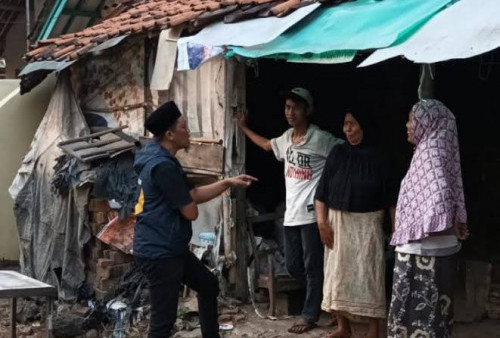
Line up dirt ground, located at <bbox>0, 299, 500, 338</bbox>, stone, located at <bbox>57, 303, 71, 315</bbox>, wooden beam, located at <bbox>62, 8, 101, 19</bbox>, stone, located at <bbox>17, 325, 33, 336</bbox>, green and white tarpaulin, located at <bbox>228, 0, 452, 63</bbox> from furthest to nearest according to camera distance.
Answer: wooden beam, located at <bbox>62, 8, 101, 19</bbox> → stone, located at <bbox>57, 303, 71, 315</bbox> → stone, located at <bbox>17, 325, 33, 336</bbox> → dirt ground, located at <bbox>0, 299, 500, 338</bbox> → green and white tarpaulin, located at <bbox>228, 0, 452, 63</bbox>

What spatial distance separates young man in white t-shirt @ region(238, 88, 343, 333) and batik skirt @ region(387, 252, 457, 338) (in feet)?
4.85

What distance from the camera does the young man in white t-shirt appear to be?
5.86 m

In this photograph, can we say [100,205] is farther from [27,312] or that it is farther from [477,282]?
[477,282]

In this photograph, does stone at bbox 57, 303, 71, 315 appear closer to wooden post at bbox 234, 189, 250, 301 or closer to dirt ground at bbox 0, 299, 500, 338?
dirt ground at bbox 0, 299, 500, 338

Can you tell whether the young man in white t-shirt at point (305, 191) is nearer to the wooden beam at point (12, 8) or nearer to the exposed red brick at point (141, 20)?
the exposed red brick at point (141, 20)

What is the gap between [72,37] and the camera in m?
8.99

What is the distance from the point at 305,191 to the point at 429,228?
1.83 meters

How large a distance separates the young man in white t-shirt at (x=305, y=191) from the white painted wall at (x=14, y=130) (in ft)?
15.6

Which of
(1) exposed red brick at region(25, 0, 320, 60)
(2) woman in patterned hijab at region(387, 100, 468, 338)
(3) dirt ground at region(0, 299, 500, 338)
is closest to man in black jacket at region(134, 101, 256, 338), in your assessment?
(2) woman in patterned hijab at region(387, 100, 468, 338)

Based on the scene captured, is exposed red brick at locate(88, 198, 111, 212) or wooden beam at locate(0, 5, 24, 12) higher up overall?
wooden beam at locate(0, 5, 24, 12)

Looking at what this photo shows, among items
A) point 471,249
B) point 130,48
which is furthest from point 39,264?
point 471,249

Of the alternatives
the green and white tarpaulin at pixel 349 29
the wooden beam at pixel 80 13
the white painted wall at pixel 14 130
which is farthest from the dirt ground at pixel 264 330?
the wooden beam at pixel 80 13

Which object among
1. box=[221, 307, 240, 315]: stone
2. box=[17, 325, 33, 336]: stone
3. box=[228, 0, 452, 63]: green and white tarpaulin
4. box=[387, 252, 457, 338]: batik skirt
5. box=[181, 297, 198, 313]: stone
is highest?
box=[228, 0, 452, 63]: green and white tarpaulin

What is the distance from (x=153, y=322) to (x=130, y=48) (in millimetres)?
4089
